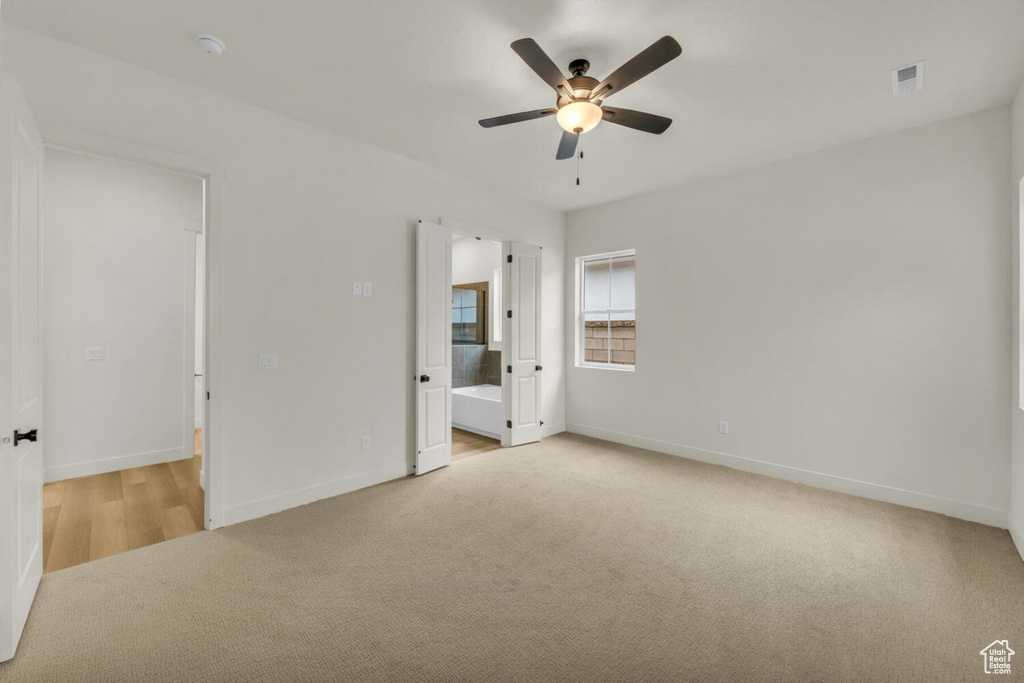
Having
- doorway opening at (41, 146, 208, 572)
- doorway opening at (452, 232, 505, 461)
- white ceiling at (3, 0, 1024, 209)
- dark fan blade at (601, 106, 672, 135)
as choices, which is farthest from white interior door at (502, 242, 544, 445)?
doorway opening at (41, 146, 208, 572)

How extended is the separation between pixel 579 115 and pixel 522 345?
294 cm

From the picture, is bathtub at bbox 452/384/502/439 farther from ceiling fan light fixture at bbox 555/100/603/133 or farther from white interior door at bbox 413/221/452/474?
ceiling fan light fixture at bbox 555/100/603/133

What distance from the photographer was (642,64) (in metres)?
2.00

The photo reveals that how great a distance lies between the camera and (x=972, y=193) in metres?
3.07

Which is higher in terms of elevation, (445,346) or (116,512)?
(445,346)

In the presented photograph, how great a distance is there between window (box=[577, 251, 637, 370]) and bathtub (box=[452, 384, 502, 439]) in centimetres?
123

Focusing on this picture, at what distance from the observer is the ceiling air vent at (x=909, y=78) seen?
8.28 feet

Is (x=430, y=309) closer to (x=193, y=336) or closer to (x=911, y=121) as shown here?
(x=193, y=336)

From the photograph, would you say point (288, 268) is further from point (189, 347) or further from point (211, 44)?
point (189, 347)

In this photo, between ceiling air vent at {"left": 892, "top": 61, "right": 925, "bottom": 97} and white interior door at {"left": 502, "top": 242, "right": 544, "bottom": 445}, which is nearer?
ceiling air vent at {"left": 892, "top": 61, "right": 925, "bottom": 97}

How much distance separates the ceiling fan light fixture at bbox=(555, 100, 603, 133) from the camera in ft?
7.66

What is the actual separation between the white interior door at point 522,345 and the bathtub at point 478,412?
40 cm

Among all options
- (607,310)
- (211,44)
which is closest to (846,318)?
(607,310)

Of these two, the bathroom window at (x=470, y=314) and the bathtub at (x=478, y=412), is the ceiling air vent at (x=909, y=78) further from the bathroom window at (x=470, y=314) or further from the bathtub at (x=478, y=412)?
the bathroom window at (x=470, y=314)
